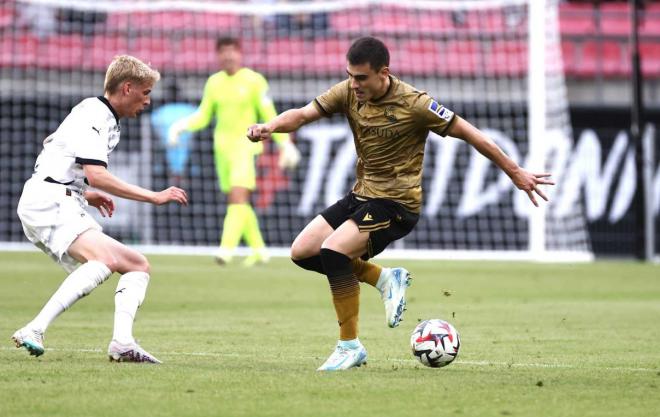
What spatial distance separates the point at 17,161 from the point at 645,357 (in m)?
15.5

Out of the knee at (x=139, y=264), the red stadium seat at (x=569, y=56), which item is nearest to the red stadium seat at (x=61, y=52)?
the red stadium seat at (x=569, y=56)

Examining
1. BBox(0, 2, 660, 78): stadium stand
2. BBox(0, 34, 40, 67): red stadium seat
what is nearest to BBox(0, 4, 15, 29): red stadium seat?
BBox(0, 2, 660, 78): stadium stand

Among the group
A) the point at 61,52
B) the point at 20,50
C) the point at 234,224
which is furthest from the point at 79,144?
the point at 61,52

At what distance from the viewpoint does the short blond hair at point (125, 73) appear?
747 cm

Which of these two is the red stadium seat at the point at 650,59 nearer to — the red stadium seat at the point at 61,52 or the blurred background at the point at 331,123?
the blurred background at the point at 331,123

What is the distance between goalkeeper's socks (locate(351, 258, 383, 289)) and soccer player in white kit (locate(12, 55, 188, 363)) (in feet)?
4.31

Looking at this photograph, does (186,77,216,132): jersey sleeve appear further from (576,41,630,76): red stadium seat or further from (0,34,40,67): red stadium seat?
(576,41,630,76): red stadium seat

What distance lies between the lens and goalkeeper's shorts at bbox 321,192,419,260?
7594 millimetres

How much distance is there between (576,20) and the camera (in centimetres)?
2658

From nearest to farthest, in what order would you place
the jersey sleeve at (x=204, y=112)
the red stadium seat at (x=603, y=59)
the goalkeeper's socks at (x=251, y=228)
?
1. the jersey sleeve at (x=204, y=112)
2. the goalkeeper's socks at (x=251, y=228)
3. the red stadium seat at (x=603, y=59)

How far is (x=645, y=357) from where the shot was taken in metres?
8.08

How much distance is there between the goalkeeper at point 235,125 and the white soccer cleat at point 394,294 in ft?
28.2

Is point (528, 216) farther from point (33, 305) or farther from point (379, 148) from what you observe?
point (379, 148)

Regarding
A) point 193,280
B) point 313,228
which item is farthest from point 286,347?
point 193,280
